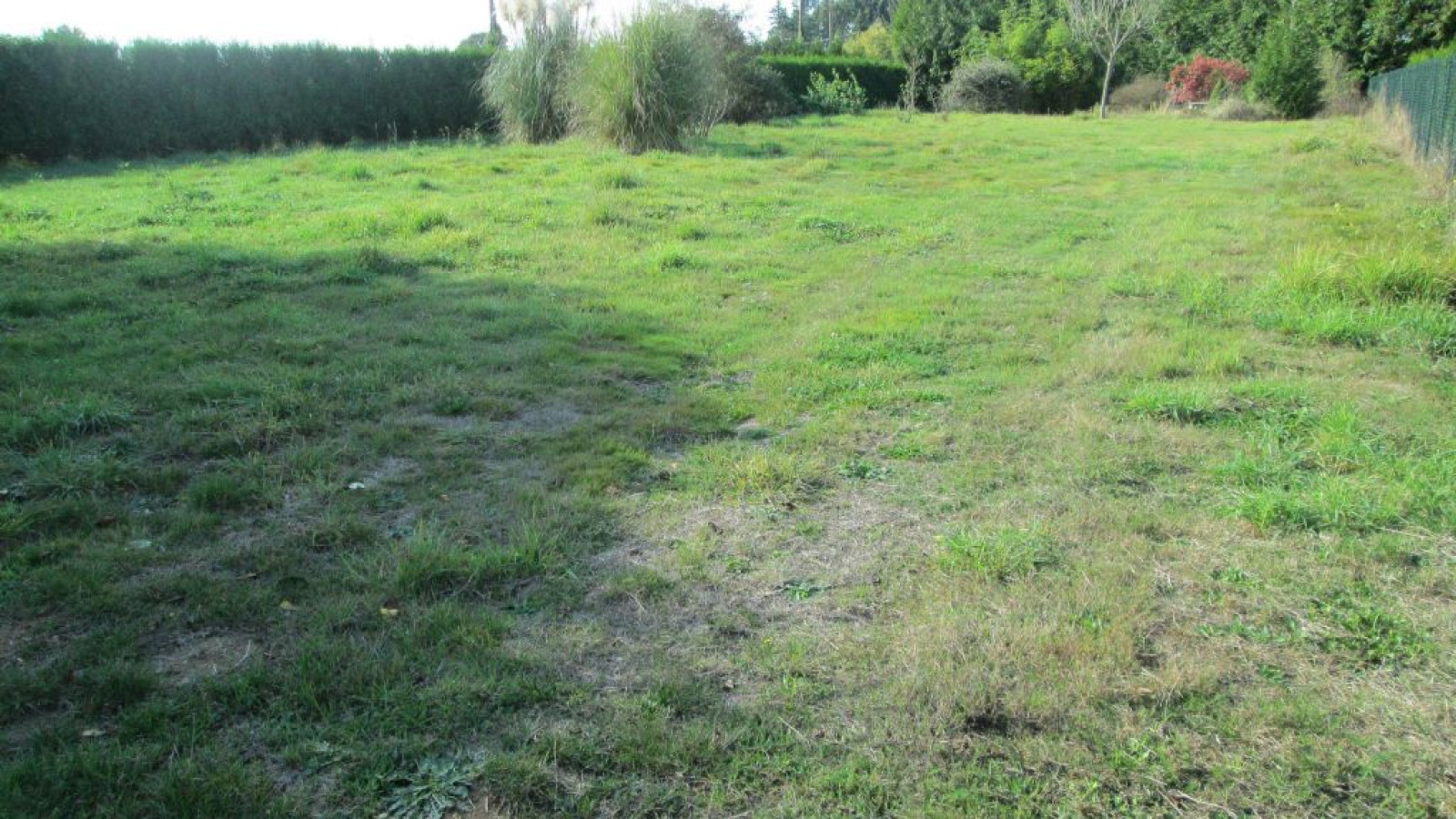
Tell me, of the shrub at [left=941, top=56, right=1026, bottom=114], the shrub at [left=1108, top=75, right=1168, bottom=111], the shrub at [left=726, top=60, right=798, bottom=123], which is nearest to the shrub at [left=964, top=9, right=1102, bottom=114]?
the shrub at [left=1108, top=75, right=1168, bottom=111]

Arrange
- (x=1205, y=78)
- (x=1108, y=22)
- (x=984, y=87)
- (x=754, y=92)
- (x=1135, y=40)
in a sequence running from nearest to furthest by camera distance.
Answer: (x=754, y=92), (x=1205, y=78), (x=984, y=87), (x=1108, y=22), (x=1135, y=40)

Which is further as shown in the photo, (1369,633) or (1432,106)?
(1432,106)

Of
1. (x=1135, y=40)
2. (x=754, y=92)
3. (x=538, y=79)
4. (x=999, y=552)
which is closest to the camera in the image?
(x=999, y=552)

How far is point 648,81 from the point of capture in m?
13.3

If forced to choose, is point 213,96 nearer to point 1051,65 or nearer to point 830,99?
point 830,99

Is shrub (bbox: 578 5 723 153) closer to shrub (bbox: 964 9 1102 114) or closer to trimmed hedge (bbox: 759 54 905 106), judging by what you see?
trimmed hedge (bbox: 759 54 905 106)

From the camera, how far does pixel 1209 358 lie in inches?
204

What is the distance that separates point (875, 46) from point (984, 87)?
12.4m

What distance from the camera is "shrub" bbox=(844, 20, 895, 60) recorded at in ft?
125

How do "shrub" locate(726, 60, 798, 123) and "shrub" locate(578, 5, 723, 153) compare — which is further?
"shrub" locate(726, 60, 798, 123)

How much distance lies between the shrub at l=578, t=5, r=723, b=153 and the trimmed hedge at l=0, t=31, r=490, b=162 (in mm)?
6703

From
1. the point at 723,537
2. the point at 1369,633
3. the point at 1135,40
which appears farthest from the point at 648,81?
the point at 1135,40

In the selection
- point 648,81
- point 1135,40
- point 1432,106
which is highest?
point 1135,40

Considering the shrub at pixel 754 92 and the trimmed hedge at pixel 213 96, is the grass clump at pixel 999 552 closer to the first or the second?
the trimmed hedge at pixel 213 96
